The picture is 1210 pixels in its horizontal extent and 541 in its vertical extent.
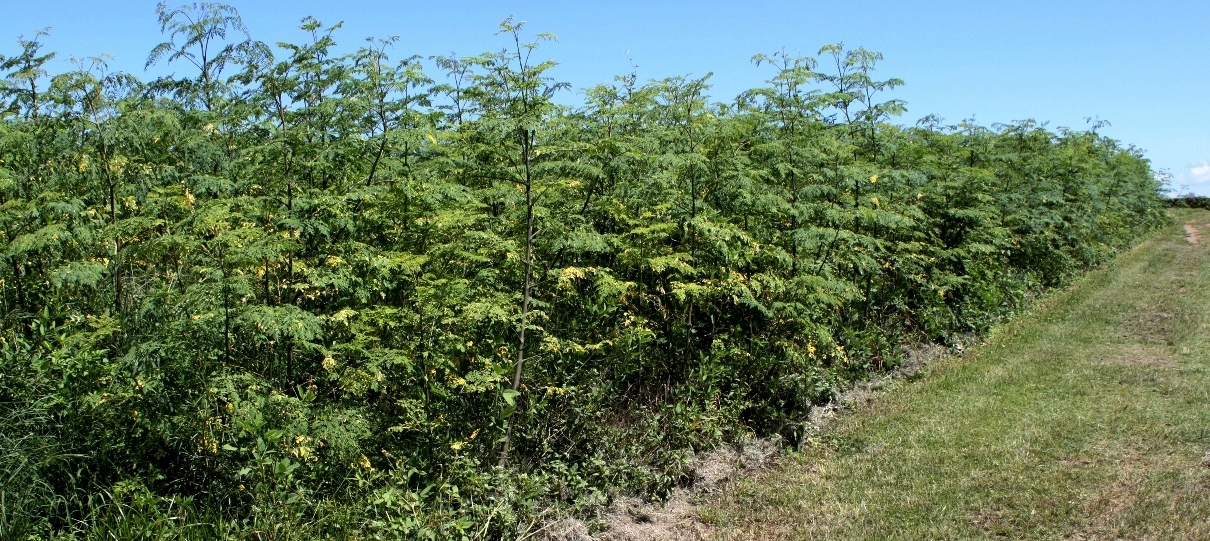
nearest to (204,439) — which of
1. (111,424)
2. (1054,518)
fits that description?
(111,424)

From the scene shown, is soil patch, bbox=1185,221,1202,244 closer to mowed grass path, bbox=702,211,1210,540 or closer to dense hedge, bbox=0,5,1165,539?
mowed grass path, bbox=702,211,1210,540

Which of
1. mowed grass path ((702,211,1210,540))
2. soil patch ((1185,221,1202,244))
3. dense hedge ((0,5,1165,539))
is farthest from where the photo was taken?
soil patch ((1185,221,1202,244))

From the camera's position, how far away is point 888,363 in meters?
8.44

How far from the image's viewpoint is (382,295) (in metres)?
4.89

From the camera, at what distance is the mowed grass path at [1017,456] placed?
5.03 meters

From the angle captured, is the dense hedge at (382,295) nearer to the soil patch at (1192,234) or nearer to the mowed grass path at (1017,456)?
the mowed grass path at (1017,456)

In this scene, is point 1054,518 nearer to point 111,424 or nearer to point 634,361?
point 634,361

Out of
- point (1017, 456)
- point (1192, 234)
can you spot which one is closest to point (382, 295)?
point (1017, 456)

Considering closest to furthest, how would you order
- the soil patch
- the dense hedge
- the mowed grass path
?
the dense hedge < the mowed grass path < the soil patch

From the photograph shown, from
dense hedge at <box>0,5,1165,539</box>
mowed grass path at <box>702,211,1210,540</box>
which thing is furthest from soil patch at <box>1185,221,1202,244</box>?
dense hedge at <box>0,5,1165,539</box>

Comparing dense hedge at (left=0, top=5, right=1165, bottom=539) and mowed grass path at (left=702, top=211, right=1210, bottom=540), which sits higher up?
dense hedge at (left=0, top=5, right=1165, bottom=539)

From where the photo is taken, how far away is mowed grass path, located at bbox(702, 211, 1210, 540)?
5.03 metres

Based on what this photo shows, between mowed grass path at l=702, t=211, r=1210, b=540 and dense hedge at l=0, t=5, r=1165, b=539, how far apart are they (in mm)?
669

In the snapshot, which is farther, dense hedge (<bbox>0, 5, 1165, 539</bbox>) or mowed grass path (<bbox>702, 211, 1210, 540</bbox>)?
mowed grass path (<bbox>702, 211, 1210, 540</bbox>)
